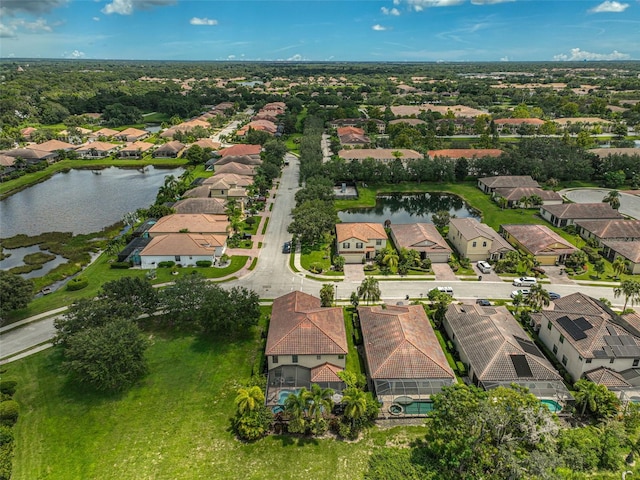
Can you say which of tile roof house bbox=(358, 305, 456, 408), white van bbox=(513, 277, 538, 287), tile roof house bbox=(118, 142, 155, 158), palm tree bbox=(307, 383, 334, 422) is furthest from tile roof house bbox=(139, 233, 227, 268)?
tile roof house bbox=(118, 142, 155, 158)

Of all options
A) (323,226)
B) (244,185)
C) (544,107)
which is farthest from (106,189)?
(544,107)

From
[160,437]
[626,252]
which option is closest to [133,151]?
[160,437]

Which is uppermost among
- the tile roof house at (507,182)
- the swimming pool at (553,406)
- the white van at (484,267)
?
the tile roof house at (507,182)

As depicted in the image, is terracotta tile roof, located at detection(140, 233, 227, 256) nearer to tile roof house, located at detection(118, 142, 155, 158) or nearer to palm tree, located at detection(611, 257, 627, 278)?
palm tree, located at detection(611, 257, 627, 278)

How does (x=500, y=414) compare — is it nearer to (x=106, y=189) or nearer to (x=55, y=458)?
(x=55, y=458)

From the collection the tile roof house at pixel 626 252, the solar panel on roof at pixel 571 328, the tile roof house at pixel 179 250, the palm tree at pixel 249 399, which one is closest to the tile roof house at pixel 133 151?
the tile roof house at pixel 179 250

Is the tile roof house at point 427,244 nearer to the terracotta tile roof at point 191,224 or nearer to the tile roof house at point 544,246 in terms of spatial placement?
the tile roof house at point 544,246
